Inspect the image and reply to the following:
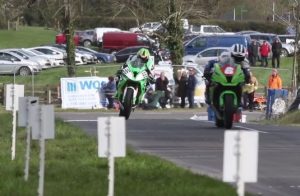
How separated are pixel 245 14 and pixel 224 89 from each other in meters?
71.7

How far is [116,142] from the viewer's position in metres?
9.00

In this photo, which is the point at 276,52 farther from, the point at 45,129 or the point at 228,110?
the point at 45,129

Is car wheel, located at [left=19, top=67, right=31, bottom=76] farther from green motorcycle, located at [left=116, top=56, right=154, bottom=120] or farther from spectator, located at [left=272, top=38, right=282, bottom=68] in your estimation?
green motorcycle, located at [left=116, top=56, right=154, bottom=120]

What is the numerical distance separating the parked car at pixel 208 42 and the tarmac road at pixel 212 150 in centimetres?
3249

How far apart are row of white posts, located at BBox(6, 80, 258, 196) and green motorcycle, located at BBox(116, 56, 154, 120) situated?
847cm

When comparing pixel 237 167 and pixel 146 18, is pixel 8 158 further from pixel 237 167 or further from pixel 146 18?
pixel 146 18

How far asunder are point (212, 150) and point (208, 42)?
39385mm

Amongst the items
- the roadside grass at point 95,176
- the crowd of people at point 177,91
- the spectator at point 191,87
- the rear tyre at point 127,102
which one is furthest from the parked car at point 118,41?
the roadside grass at point 95,176

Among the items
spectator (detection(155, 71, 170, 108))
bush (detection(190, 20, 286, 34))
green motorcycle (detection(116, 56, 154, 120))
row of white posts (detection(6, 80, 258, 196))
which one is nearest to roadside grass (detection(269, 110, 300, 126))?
green motorcycle (detection(116, 56, 154, 120))

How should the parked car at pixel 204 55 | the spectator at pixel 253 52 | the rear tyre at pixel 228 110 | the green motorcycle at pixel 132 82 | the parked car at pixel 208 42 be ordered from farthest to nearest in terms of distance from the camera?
the parked car at pixel 208 42 < the spectator at pixel 253 52 < the parked car at pixel 204 55 < the green motorcycle at pixel 132 82 < the rear tyre at pixel 228 110

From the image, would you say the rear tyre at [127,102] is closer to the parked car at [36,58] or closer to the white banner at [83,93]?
the white banner at [83,93]

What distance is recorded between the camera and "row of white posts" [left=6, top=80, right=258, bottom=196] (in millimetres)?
7602

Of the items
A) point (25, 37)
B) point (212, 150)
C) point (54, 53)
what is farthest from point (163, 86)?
point (25, 37)

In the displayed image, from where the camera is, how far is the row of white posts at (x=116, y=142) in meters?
7.60
